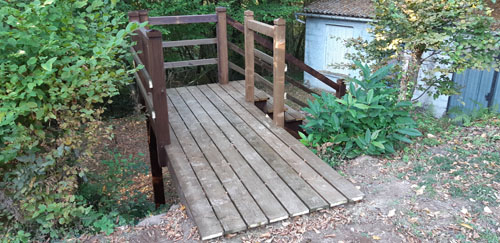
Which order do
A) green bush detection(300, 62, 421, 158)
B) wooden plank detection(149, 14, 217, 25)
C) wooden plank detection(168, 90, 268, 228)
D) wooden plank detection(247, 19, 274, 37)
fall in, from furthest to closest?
wooden plank detection(149, 14, 217, 25), wooden plank detection(247, 19, 274, 37), green bush detection(300, 62, 421, 158), wooden plank detection(168, 90, 268, 228)

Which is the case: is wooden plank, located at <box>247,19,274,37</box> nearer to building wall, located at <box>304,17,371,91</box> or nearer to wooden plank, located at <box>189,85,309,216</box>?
wooden plank, located at <box>189,85,309,216</box>

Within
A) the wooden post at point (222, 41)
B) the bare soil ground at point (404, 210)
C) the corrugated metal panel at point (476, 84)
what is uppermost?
the wooden post at point (222, 41)

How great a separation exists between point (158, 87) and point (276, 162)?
1431mm

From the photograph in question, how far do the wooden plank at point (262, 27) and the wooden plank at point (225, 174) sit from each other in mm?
1368

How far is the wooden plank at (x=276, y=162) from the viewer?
10.6 feet

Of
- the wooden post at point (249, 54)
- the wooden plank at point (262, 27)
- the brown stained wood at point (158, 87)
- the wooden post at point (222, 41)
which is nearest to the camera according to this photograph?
the brown stained wood at point (158, 87)

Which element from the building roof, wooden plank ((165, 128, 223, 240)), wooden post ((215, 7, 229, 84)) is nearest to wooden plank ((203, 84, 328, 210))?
wooden plank ((165, 128, 223, 240))

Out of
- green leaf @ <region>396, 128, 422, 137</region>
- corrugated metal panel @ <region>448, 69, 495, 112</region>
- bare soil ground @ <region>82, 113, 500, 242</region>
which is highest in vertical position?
green leaf @ <region>396, 128, 422, 137</region>

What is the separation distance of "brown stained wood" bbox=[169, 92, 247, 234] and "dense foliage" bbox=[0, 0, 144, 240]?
946 millimetres

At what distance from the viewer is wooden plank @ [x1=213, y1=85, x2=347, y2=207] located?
10.7 ft

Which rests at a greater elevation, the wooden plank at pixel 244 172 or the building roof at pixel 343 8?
the building roof at pixel 343 8

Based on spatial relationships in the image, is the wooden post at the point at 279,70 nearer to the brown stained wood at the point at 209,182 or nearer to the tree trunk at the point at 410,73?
the brown stained wood at the point at 209,182

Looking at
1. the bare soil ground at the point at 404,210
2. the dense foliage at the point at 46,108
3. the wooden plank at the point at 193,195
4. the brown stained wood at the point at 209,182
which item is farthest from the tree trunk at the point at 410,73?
the dense foliage at the point at 46,108

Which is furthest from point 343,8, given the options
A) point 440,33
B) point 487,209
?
point 487,209
